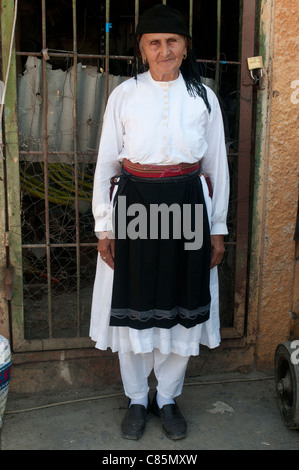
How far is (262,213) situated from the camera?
3.13 meters

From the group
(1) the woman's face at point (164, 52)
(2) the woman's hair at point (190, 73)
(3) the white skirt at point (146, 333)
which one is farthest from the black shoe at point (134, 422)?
(1) the woman's face at point (164, 52)

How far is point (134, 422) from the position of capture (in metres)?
2.73

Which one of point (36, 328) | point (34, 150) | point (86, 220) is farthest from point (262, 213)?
point (36, 328)

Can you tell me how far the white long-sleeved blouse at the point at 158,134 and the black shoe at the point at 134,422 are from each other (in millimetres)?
1043

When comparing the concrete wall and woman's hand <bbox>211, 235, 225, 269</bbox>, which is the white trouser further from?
the concrete wall

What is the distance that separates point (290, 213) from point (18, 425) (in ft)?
6.69

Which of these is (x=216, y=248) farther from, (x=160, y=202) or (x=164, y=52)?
(x=164, y=52)

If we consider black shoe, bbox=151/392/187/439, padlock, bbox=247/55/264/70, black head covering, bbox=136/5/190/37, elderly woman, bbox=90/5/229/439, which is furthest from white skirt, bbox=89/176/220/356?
padlock, bbox=247/55/264/70

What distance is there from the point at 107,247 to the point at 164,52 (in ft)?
3.27

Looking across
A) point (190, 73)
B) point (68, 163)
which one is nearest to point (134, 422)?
point (68, 163)

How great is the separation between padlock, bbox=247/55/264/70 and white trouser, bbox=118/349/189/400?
1728 millimetres

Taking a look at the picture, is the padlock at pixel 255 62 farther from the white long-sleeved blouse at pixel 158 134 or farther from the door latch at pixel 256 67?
the white long-sleeved blouse at pixel 158 134

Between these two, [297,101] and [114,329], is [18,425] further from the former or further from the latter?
[297,101]

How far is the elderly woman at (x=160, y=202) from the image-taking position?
240 centimetres
